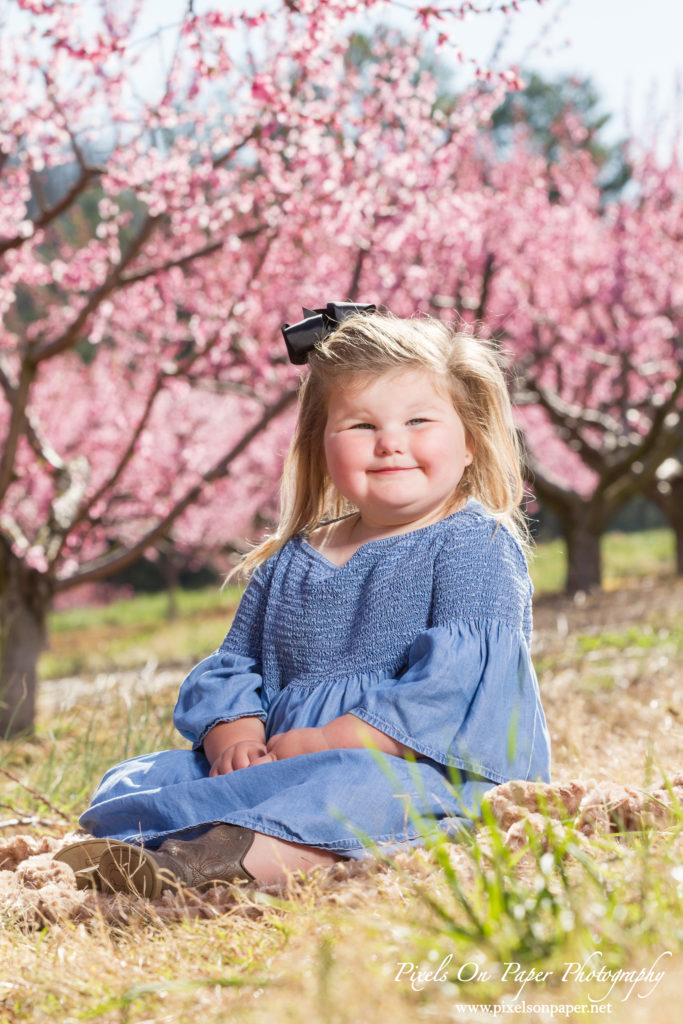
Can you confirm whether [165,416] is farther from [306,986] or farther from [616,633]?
[306,986]

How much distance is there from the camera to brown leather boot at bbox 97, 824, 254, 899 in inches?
70.7

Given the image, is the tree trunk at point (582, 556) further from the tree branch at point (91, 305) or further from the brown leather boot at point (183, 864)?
the brown leather boot at point (183, 864)

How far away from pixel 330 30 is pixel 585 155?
800 centimetres

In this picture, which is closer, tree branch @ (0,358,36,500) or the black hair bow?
the black hair bow

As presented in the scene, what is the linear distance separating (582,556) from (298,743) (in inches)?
321

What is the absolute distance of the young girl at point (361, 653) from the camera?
6.07 ft

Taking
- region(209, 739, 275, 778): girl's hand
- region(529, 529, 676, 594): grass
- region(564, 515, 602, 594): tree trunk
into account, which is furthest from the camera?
region(529, 529, 676, 594): grass

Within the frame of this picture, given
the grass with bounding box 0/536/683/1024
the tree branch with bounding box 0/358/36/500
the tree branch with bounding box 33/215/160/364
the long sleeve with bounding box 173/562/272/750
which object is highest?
the tree branch with bounding box 33/215/160/364

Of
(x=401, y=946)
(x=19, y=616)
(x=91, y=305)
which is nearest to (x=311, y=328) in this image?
(x=401, y=946)

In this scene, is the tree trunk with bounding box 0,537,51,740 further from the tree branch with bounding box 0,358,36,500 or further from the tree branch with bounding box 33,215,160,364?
the tree branch with bounding box 33,215,160,364

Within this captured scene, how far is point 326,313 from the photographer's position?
7.83 feet

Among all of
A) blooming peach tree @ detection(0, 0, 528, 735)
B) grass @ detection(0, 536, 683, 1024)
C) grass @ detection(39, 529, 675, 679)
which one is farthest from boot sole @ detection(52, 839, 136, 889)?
grass @ detection(39, 529, 675, 679)

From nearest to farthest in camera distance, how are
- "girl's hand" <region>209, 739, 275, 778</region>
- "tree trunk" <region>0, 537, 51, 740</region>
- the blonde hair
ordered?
"girl's hand" <region>209, 739, 275, 778</region>
the blonde hair
"tree trunk" <region>0, 537, 51, 740</region>

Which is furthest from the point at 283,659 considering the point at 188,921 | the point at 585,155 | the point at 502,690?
the point at 585,155
